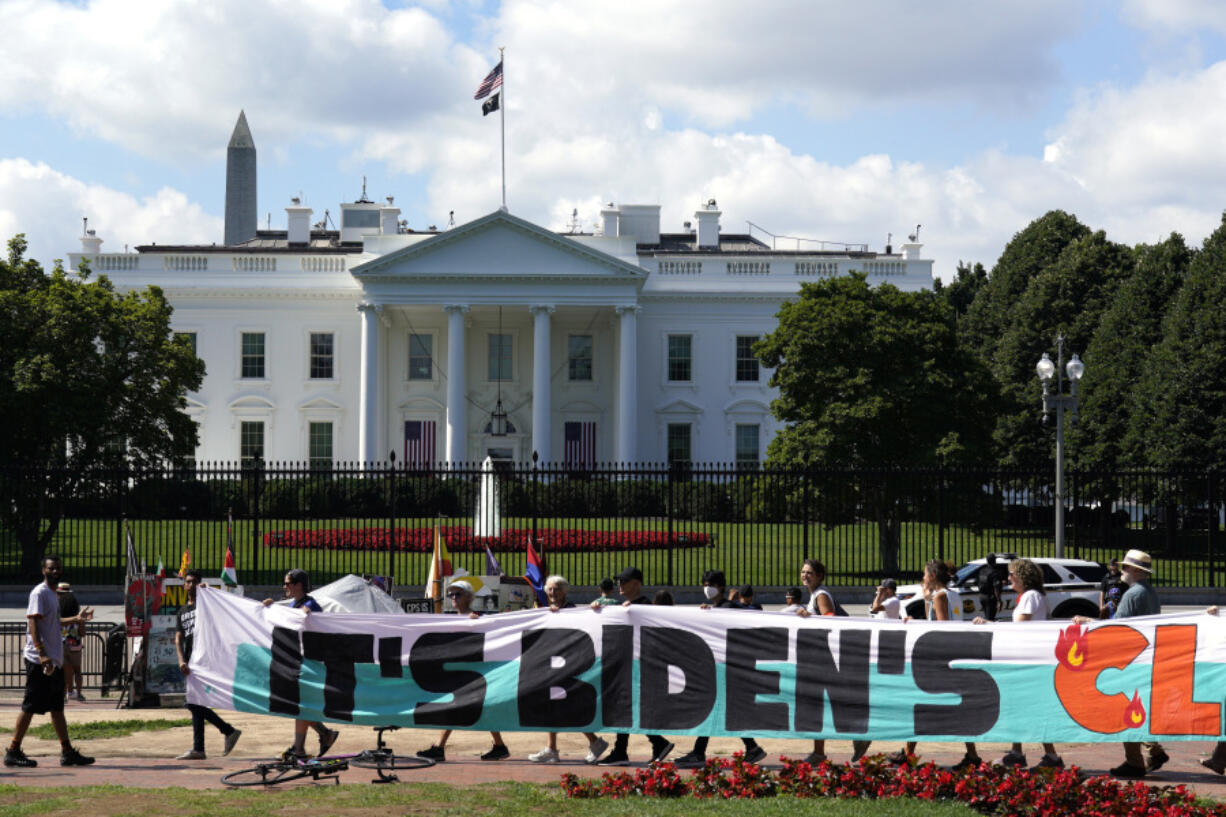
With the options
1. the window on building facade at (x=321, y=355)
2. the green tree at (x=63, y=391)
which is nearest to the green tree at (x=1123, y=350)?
the green tree at (x=63, y=391)

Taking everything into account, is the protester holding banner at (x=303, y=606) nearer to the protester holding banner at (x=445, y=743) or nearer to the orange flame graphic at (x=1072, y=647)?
the protester holding banner at (x=445, y=743)

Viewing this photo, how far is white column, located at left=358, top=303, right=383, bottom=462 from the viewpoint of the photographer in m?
56.3

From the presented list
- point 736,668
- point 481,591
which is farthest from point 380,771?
point 481,591

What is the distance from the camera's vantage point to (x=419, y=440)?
58.8m

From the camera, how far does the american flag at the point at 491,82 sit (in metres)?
52.8

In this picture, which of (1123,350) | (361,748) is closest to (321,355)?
(1123,350)

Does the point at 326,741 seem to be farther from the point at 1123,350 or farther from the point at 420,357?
the point at 420,357

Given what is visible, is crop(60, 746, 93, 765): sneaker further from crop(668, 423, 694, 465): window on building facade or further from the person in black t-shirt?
crop(668, 423, 694, 465): window on building facade

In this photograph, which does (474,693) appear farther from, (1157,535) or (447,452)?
(447,452)

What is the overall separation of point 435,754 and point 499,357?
48.7m

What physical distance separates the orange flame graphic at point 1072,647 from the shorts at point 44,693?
785 centimetres

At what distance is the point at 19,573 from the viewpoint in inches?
1124

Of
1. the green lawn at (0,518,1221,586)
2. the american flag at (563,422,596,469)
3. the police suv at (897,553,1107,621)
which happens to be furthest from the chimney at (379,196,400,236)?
the police suv at (897,553,1107,621)

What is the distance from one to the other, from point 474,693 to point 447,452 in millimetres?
47212
